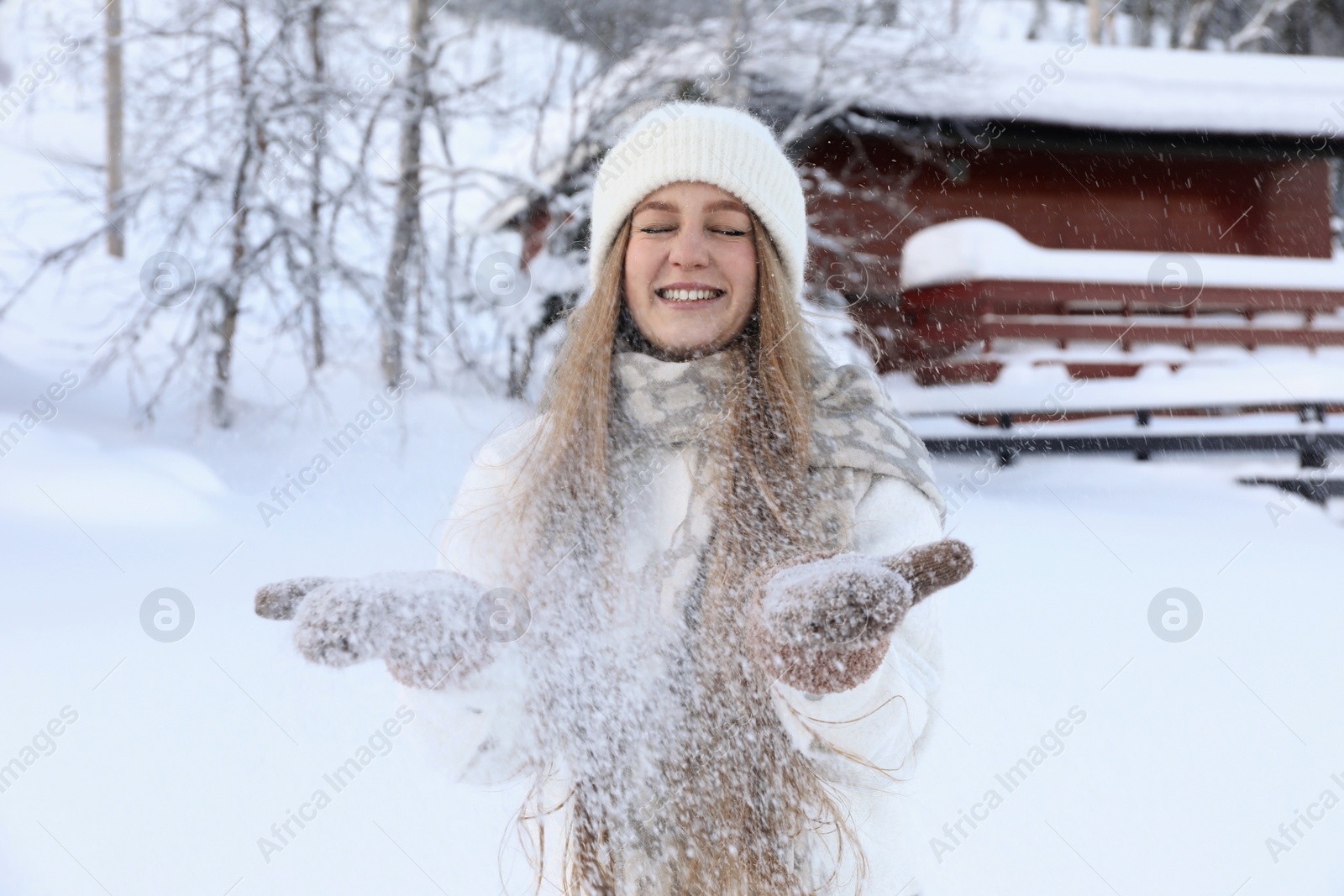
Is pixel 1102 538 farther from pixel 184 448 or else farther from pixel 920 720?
pixel 184 448

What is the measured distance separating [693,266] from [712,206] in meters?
0.11

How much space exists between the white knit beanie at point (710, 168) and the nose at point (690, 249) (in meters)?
0.09

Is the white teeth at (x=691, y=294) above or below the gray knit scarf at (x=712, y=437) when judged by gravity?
above

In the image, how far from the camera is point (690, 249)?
4.75 ft

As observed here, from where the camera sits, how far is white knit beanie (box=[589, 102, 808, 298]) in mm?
1484

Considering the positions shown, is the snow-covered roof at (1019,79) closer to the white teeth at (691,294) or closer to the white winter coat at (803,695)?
the white teeth at (691,294)

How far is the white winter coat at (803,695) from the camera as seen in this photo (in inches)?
44.6

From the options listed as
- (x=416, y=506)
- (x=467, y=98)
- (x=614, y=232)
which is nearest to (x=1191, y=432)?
(x=416, y=506)

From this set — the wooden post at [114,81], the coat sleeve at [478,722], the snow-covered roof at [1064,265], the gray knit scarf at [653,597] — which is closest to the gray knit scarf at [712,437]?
the gray knit scarf at [653,597]

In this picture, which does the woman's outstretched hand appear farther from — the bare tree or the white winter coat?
the bare tree

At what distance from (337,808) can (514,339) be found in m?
5.95

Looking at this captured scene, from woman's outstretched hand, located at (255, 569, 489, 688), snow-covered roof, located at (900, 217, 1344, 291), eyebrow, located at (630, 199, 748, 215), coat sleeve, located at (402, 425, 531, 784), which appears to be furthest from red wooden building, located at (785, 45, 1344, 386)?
woman's outstretched hand, located at (255, 569, 489, 688)

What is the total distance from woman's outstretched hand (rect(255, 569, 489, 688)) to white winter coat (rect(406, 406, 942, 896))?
0.07m

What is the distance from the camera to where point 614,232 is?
1.60 metres
